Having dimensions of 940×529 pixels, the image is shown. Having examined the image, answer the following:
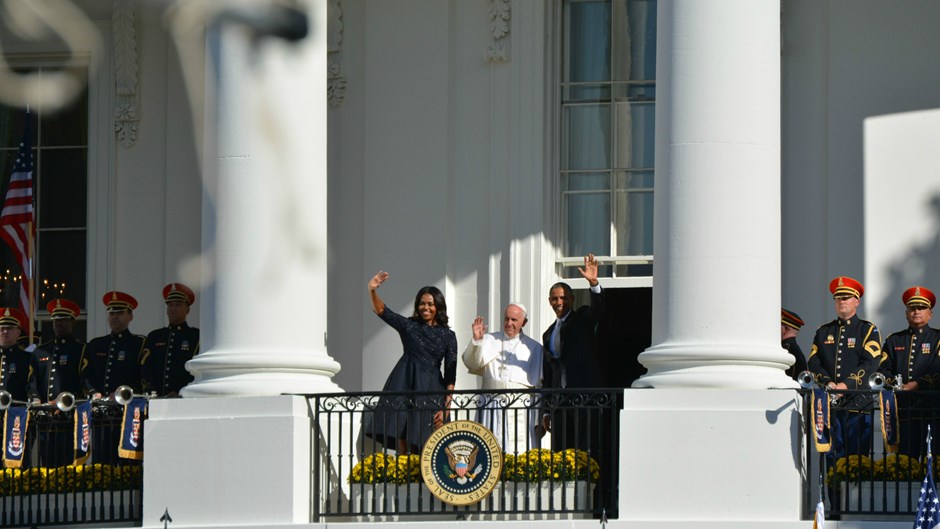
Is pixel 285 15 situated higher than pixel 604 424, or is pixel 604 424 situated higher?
pixel 285 15

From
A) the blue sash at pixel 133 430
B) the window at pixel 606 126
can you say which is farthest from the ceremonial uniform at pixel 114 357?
the window at pixel 606 126

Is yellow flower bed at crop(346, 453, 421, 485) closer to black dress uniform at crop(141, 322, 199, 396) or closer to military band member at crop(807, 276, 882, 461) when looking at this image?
black dress uniform at crop(141, 322, 199, 396)

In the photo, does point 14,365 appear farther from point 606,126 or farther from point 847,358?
point 847,358

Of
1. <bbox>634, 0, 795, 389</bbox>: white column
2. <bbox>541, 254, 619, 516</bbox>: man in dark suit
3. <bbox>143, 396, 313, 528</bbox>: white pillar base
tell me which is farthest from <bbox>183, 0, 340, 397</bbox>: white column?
<bbox>634, 0, 795, 389</bbox>: white column

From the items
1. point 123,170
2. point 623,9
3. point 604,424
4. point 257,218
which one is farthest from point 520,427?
point 123,170

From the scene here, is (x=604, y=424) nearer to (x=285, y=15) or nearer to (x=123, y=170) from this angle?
(x=123, y=170)

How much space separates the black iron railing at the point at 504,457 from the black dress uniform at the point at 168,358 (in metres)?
1.92

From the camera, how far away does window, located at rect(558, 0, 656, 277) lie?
866 inches

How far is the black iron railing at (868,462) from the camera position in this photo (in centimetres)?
1644

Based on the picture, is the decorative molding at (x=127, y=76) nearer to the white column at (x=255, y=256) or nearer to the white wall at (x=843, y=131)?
the white column at (x=255, y=256)

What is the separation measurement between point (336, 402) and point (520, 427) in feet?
6.51

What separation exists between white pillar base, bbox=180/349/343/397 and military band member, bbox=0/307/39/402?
10.0 feet

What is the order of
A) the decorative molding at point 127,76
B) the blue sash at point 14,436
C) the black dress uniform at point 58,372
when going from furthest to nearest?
the decorative molding at point 127,76
the black dress uniform at point 58,372
the blue sash at point 14,436

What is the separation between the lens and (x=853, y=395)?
16.8 m
